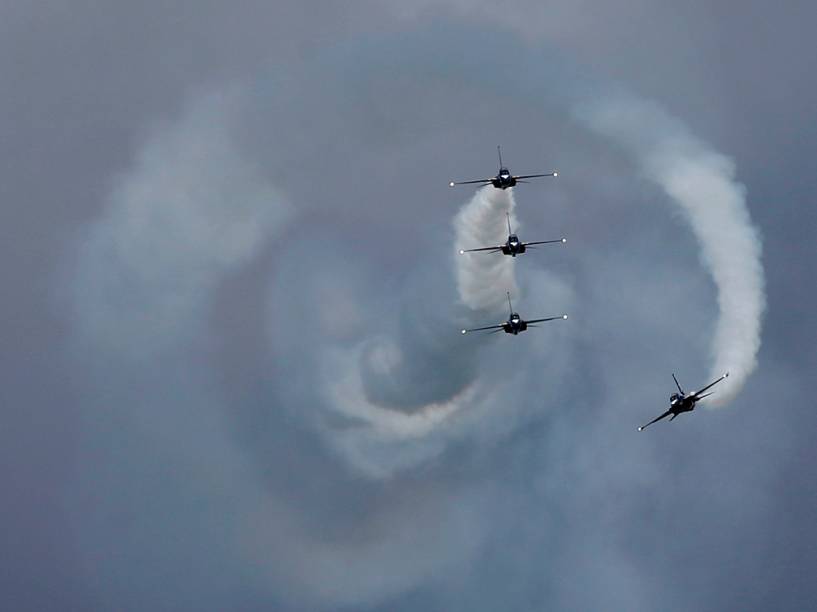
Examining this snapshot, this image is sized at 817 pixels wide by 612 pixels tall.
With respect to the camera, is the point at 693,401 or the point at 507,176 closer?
the point at 693,401

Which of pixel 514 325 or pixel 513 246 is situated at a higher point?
pixel 513 246

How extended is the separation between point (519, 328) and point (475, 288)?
9387 mm

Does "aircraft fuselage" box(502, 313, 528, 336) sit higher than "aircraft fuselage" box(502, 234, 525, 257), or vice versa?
"aircraft fuselage" box(502, 234, 525, 257)

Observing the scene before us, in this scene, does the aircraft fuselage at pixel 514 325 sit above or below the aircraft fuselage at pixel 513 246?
below

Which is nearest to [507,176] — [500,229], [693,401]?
[500,229]

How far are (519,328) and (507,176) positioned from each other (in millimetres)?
13517

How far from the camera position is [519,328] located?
144 metres

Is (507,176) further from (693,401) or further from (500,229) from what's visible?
(693,401)

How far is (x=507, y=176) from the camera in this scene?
143 metres

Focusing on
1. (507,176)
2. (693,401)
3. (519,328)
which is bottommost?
(693,401)

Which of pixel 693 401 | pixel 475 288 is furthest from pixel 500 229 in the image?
pixel 693 401

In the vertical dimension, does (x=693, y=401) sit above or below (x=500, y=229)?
below

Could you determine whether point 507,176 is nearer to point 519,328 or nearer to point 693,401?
point 519,328

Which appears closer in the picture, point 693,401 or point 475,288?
point 693,401
